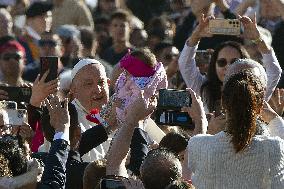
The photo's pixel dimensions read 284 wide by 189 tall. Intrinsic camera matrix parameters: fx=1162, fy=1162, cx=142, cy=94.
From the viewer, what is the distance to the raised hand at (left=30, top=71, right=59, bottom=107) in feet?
28.6

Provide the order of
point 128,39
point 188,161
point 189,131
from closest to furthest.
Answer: point 188,161, point 189,131, point 128,39

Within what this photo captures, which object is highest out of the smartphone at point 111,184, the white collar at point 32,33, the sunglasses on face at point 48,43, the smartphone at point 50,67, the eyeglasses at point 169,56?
the smartphone at point 50,67

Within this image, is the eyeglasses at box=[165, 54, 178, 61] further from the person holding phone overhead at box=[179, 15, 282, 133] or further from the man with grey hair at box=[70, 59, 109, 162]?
the man with grey hair at box=[70, 59, 109, 162]

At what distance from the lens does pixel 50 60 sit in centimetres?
891

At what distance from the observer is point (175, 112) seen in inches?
310

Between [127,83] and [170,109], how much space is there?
21.2 inches

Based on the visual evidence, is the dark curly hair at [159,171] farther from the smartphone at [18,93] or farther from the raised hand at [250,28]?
the raised hand at [250,28]

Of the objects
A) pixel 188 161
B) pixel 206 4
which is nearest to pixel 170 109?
pixel 188 161

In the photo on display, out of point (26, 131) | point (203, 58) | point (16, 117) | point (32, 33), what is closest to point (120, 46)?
point (32, 33)

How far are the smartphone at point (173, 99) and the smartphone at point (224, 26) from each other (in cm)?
185

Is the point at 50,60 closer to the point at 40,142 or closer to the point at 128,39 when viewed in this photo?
the point at 40,142

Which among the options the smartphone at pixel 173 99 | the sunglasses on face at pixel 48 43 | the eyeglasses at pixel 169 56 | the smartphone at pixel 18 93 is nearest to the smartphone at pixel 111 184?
the smartphone at pixel 173 99

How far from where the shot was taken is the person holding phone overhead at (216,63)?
945 centimetres

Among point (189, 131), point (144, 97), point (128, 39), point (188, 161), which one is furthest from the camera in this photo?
point (128, 39)
